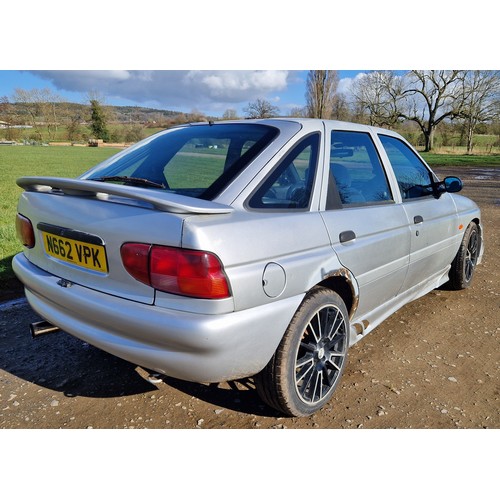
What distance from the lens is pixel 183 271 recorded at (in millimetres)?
1716

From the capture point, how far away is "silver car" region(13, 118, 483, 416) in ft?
5.74

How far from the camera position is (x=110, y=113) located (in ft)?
207

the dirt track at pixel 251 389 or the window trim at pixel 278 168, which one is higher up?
the window trim at pixel 278 168

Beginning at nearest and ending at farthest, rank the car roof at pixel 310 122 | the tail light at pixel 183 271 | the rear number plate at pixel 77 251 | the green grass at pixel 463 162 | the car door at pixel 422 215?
the tail light at pixel 183 271
the rear number plate at pixel 77 251
the car roof at pixel 310 122
the car door at pixel 422 215
the green grass at pixel 463 162

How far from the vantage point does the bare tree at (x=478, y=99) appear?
36125mm

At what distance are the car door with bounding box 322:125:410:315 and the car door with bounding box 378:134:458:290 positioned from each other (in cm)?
18

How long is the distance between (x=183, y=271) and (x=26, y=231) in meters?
1.30

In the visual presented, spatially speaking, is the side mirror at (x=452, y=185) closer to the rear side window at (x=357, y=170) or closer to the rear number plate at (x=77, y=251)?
the rear side window at (x=357, y=170)

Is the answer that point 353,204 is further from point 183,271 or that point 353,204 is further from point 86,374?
point 86,374

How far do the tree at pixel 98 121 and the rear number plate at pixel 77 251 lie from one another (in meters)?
62.1

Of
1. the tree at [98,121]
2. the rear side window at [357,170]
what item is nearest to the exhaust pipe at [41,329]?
the rear side window at [357,170]

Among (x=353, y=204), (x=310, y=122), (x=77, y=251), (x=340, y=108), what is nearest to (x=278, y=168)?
(x=310, y=122)

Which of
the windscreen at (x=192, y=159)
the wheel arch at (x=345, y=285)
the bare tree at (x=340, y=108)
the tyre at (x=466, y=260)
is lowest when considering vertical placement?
the tyre at (x=466, y=260)

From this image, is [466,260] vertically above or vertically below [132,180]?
below
